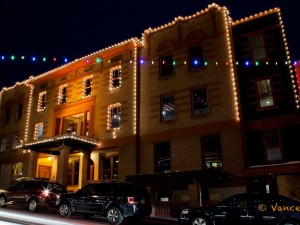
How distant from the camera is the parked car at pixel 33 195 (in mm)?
17141

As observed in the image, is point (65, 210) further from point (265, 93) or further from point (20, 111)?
point (20, 111)

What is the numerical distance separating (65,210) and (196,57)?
42.6 ft

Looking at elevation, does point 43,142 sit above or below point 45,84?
below

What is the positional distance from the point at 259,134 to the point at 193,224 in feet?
28.0

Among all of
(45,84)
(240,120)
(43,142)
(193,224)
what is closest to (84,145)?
(43,142)

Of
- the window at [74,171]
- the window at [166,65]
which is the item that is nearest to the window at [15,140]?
the window at [74,171]

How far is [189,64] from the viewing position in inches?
875

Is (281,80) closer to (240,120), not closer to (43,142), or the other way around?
(240,120)

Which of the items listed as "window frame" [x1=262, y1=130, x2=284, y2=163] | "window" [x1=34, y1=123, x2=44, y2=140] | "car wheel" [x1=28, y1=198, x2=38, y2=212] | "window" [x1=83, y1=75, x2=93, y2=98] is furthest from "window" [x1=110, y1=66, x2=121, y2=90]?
"window frame" [x1=262, y1=130, x2=284, y2=163]

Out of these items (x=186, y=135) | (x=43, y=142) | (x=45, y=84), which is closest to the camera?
(x=186, y=135)

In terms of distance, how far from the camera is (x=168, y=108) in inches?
881

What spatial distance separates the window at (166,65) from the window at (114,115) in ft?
13.6

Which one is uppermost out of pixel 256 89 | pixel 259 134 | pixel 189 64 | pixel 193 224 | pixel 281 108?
pixel 189 64

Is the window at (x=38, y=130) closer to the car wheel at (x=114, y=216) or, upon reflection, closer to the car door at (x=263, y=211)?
the car wheel at (x=114, y=216)
